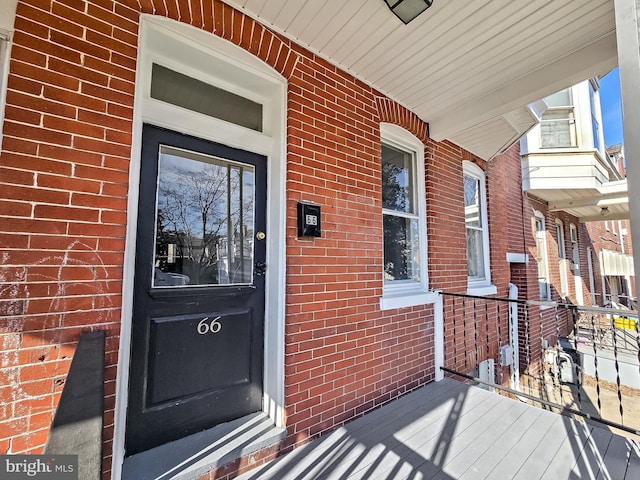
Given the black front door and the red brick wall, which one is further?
the black front door

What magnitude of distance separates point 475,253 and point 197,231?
4.04 meters

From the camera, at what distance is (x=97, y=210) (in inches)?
55.2

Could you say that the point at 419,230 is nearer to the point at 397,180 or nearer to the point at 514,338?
the point at 397,180

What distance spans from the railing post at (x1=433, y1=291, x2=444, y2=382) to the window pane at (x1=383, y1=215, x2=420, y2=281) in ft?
1.15

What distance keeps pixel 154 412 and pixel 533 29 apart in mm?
3523

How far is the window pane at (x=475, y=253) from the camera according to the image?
428 centimetres

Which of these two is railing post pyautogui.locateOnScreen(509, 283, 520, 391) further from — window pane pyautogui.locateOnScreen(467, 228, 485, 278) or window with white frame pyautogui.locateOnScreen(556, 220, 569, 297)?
window with white frame pyautogui.locateOnScreen(556, 220, 569, 297)

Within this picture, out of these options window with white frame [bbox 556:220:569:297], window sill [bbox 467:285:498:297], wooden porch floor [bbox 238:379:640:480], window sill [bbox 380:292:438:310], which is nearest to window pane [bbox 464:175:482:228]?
window sill [bbox 467:285:498:297]

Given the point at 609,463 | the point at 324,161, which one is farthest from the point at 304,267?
the point at 609,463

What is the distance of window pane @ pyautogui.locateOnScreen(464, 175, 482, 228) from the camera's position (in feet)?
14.2

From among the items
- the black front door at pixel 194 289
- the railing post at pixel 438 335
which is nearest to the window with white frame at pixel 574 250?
the railing post at pixel 438 335

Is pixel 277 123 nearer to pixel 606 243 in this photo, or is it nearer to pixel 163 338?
pixel 163 338

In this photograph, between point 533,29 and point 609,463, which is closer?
point 609,463

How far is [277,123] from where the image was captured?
2182mm
